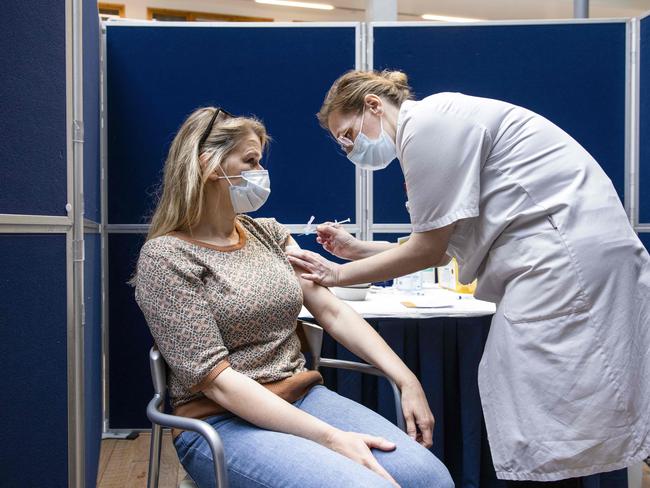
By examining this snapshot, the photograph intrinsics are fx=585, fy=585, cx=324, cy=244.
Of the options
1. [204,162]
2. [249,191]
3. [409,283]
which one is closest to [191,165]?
[204,162]

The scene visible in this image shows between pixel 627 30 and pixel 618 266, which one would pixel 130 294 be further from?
pixel 627 30

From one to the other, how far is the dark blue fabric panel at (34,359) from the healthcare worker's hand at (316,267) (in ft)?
1.86

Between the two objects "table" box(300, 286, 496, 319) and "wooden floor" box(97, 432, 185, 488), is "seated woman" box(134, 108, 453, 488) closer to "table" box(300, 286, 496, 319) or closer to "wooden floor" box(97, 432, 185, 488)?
"table" box(300, 286, 496, 319)

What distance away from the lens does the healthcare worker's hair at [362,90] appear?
148 centimetres

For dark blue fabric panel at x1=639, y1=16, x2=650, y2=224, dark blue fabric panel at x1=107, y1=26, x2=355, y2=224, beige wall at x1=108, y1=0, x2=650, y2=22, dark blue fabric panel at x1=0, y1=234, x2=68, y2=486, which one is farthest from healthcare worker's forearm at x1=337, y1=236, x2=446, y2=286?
beige wall at x1=108, y1=0, x2=650, y2=22

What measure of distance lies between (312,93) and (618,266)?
1755 millimetres

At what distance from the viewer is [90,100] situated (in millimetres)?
1999

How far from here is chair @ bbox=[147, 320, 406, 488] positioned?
1024mm

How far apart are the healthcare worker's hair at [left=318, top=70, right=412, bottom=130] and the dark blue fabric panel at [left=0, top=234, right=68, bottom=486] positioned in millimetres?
764

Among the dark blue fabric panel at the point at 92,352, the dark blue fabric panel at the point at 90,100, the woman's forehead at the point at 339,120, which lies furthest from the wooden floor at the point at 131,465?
the woman's forehead at the point at 339,120

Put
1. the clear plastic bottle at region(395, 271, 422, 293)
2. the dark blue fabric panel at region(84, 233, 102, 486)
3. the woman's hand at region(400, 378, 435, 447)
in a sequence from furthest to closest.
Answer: the clear plastic bottle at region(395, 271, 422, 293) → the dark blue fabric panel at region(84, 233, 102, 486) → the woman's hand at region(400, 378, 435, 447)

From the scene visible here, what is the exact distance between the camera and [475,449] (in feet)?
6.32

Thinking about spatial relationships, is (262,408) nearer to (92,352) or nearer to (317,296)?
(317,296)

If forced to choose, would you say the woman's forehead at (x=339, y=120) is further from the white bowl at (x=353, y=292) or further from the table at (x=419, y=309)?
the white bowl at (x=353, y=292)
